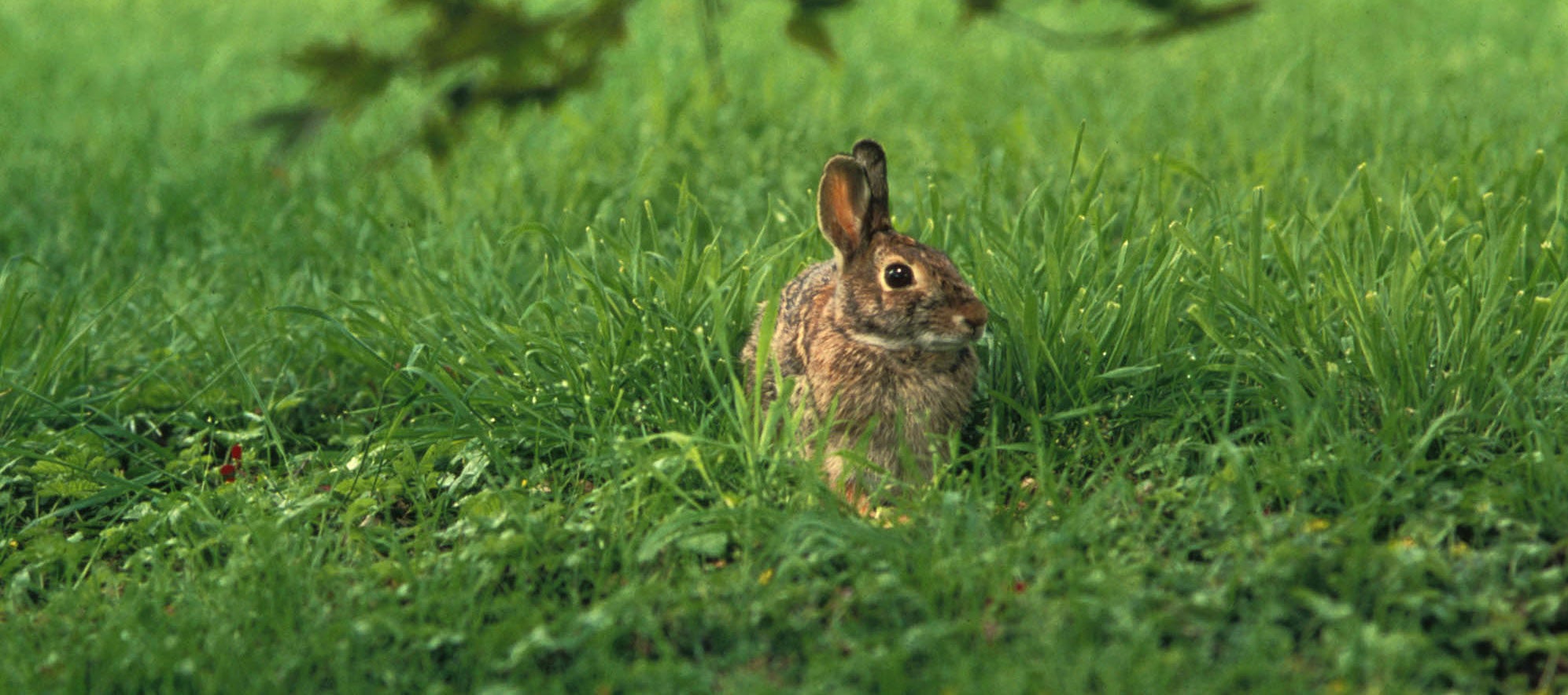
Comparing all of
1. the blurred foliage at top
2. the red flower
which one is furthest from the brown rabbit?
the red flower

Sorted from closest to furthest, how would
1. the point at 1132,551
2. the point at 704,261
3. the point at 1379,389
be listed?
the point at 1132,551 < the point at 1379,389 < the point at 704,261

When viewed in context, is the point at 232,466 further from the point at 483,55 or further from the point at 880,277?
the point at 880,277

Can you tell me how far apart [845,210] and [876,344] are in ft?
1.14

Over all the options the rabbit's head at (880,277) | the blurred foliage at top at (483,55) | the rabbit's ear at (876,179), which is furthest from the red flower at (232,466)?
the rabbit's ear at (876,179)

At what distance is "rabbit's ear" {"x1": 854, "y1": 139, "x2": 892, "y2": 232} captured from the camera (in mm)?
4062

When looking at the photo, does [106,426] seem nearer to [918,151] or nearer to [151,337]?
[151,337]

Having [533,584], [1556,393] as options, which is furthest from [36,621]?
[1556,393]

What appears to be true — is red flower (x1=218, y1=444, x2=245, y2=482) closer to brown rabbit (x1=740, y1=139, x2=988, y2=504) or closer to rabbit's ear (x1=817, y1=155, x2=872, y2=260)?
brown rabbit (x1=740, y1=139, x2=988, y2=504)

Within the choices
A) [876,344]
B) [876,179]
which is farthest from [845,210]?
[876,344]

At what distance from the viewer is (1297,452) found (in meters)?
3.67

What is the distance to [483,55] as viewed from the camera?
371 centimetres

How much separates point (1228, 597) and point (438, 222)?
147 inches

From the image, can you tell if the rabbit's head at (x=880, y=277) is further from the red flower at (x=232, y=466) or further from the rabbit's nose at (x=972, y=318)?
the red flower at (x=232, y=466)

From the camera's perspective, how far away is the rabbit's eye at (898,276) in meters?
3.89
